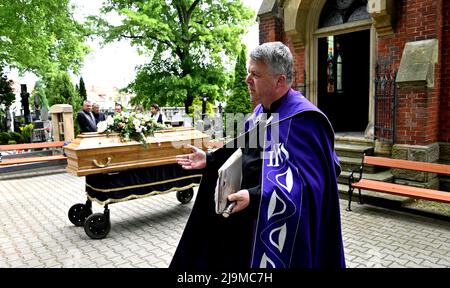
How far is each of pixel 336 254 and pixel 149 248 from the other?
3277 mm

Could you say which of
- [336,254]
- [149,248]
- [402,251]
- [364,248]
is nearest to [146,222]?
[149,248]

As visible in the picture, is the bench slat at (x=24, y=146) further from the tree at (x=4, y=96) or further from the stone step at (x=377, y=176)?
the tree at (x=4, y=96)

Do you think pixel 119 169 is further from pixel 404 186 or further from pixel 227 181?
pixel 404 186

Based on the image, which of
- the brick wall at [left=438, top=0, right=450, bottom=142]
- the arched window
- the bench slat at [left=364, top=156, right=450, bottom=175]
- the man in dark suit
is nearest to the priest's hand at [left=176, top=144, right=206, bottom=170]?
the bench slat at [left=364, top=156, right=450, bottom=175]

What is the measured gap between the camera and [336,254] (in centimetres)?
229

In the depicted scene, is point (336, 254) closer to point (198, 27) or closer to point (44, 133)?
point (44, 133)

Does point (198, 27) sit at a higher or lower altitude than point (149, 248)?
higher

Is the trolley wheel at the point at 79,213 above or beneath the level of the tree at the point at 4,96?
beneath

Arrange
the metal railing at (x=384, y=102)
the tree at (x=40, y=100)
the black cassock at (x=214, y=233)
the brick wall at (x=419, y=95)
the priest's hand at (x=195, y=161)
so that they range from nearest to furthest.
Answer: the black cassock at (x=214, y=233)
the priest's hand at (x=195, y=161)
the brick wall at (x=419, y=95)
the metal railing at (x=384, y=102)
the tree at (x=40, y=100)

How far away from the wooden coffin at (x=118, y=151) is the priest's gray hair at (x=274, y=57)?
3.62 m

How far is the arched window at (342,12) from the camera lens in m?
8.92

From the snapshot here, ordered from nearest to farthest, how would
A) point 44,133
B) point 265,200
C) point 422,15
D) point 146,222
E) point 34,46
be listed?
point 265,200 < point 146,222 < point 422,15 < point 34,46 < point 44,133

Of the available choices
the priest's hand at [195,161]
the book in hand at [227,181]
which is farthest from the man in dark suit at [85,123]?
the book in hand at [227,181]

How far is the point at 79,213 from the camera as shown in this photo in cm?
596
